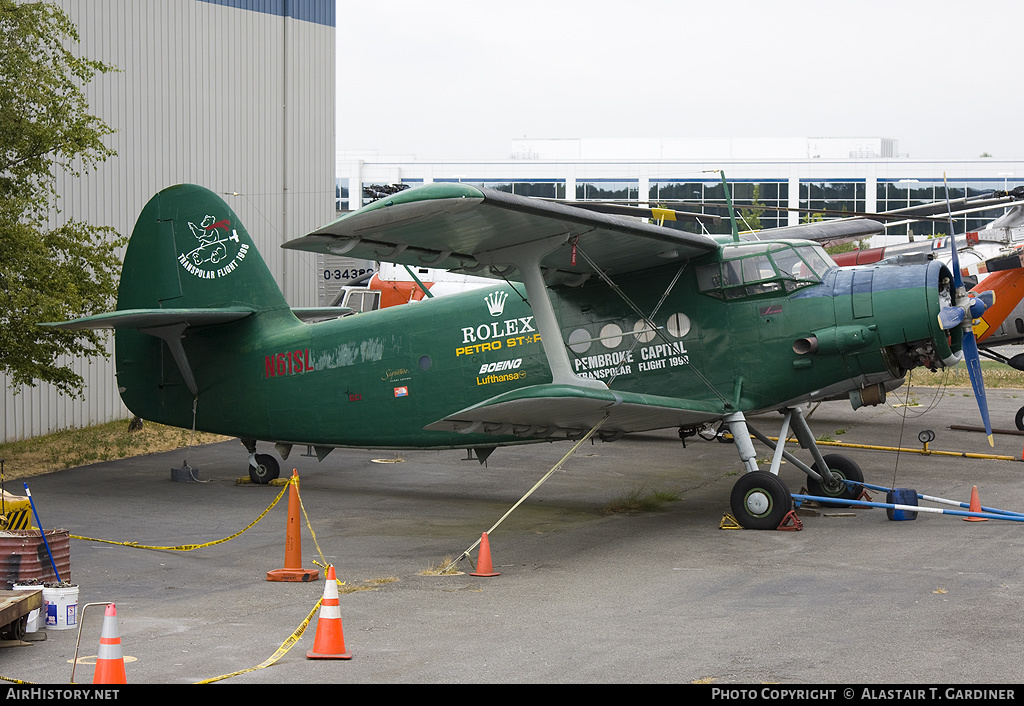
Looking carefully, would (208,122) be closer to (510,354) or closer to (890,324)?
(510,354)

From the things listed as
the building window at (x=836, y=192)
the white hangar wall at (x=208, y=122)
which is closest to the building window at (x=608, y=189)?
the building window at (x=836, y=192)

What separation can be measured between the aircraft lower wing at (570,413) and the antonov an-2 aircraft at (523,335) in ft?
0.11

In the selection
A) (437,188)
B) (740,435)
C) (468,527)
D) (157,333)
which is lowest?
(468,527)

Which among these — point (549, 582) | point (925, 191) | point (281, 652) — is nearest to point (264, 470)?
point (549, 582)

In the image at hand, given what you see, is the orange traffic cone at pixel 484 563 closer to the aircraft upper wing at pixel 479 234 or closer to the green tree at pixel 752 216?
the aircraft upper wing at pixel 479 234

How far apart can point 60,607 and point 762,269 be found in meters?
7.45

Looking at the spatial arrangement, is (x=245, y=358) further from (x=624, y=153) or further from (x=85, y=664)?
(x=624, y=153)

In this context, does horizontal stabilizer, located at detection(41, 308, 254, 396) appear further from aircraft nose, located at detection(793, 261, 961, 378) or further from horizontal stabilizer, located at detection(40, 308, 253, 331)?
aircraft nose, located at detection(793, 261, 961, 378)

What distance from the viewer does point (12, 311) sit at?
13.9m

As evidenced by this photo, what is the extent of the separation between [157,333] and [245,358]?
53.0 inches

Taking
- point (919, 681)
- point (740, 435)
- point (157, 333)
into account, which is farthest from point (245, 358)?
point (919, 681)

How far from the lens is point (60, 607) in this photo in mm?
6859

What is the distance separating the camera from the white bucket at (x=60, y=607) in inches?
269

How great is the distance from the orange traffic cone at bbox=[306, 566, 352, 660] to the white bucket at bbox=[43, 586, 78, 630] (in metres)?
1.82
